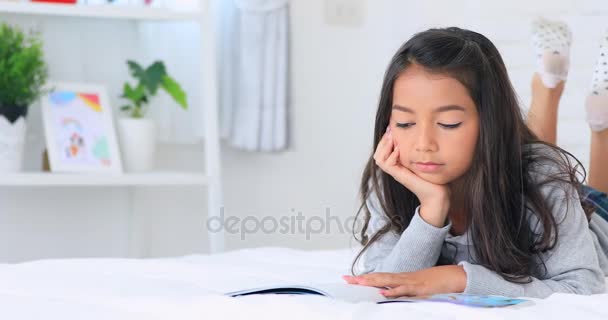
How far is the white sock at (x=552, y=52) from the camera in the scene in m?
1.89

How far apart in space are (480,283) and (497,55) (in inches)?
14.1

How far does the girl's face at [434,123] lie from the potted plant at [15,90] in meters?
1.43

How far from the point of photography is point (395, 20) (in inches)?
117

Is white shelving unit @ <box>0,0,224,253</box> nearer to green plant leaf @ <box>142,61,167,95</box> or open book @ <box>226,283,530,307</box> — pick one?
green plant leaf @ <box>142,61,167,95</box>

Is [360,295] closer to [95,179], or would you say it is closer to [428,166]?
[428,166]

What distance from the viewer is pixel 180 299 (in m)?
0.98

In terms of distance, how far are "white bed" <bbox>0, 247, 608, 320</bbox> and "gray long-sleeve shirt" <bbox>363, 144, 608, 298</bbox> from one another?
0.12 m

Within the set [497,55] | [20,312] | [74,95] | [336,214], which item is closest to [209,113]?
[74,95]

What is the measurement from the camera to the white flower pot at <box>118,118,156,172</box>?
2.52 m

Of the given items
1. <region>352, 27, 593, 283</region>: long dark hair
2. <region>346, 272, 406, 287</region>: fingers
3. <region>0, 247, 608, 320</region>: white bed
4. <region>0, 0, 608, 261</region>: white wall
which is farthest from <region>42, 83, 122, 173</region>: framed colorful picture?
<region>346, 272, 406, 287</region>: fingers

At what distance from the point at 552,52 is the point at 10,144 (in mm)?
1456

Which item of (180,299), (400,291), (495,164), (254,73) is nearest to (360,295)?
(400,291)

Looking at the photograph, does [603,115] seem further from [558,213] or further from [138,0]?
[138,0]

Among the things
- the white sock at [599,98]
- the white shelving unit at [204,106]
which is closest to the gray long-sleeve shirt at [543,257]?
the white sock at [599,98]
